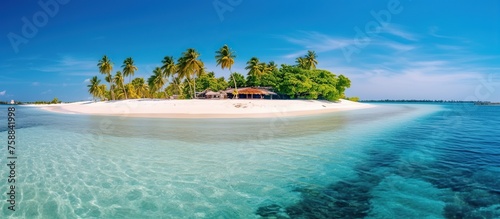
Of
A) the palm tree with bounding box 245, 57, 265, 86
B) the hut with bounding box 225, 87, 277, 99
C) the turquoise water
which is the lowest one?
the turquoise water

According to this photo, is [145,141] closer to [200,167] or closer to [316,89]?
[200,167]

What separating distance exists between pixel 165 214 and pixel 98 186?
3.34 meters

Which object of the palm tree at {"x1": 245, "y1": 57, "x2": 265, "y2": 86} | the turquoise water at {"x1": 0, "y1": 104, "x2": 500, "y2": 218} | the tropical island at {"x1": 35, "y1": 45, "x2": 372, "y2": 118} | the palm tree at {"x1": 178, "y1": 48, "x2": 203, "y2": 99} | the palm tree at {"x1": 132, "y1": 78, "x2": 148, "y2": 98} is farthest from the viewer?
the palm tree at {"x1": 132, "y1": 78, "x2": 148, "y2": 98}

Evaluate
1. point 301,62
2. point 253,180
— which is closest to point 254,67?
point 301,62

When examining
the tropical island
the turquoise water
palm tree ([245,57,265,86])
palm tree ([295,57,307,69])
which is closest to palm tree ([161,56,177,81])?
the tropical island

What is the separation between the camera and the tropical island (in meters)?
45.7

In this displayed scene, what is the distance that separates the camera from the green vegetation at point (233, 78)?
63219mm

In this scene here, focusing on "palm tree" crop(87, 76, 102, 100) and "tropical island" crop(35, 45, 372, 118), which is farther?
"palm tree" crop(87, 76, 102, 100)

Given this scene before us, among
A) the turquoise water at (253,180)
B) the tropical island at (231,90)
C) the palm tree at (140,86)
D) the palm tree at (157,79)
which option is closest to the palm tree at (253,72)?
the tropical island at (231,90)

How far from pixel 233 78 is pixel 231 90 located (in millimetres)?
4960

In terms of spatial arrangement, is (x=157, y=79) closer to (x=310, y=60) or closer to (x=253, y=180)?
(x=310, y=60)

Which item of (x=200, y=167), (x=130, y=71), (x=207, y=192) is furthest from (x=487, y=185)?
(x=130, y=71)

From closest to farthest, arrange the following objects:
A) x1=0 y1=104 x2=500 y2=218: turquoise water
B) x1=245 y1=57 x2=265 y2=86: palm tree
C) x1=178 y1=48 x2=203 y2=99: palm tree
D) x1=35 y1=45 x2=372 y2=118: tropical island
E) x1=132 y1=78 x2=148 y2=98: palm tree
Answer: x1=0 y1=104 x2=500 y2=218: turquoise water
x1=35 y1=45 x2=372 y2=118: tropical island
x1=178 y1=48 x2=203 y2=99: palm tree
x1=245 y1=57 x2=265 y2=86: palm tree
x1=132 y1=78 x2=148 y2=98: palm tree

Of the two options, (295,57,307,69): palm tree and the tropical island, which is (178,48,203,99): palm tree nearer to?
the tropical island
